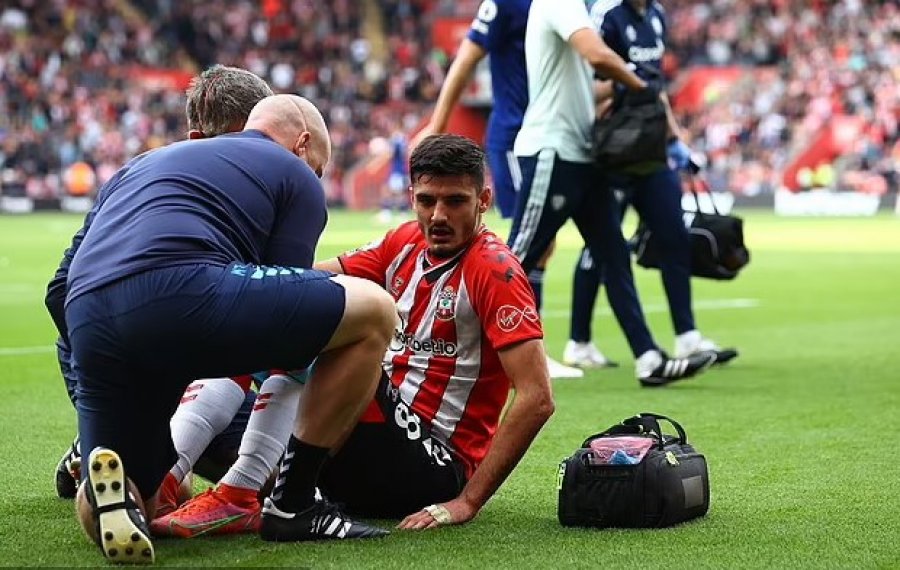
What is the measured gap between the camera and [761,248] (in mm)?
21812

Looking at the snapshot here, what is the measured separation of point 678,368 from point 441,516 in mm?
3567

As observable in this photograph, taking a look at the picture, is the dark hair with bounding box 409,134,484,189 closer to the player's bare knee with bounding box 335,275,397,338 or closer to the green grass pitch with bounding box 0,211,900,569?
the player's bare knee with bounding box 335,275,397,338

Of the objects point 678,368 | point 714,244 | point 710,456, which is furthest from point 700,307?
point 710,456

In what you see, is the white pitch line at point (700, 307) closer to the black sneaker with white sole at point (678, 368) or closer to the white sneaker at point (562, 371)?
the white sneaker at point (562, 371)

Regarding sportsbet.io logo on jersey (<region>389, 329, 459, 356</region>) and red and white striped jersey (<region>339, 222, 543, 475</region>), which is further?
sportsbet.io logo on jersey (<region>389, 329, 459, 356</region>)

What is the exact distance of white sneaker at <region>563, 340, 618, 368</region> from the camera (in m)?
9.42

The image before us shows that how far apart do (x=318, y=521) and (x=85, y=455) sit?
0.66 metres

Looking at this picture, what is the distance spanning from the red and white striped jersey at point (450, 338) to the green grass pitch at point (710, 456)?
0.30 meters

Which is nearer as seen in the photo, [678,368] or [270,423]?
[270,423]

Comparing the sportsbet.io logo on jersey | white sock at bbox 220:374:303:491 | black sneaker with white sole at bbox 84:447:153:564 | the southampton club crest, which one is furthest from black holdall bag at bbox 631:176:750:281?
black sneaker with white sole at bbox 84:447:153:564

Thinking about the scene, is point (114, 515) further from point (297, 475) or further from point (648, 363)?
point (648, 363)

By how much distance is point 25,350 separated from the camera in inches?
406

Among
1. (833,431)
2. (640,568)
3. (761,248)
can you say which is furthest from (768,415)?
(761,248)

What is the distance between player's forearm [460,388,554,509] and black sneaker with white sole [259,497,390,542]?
403 mm
